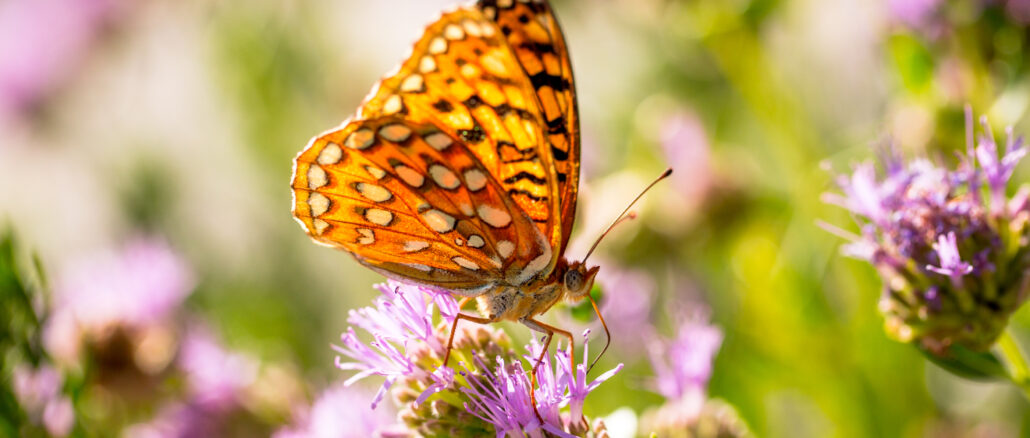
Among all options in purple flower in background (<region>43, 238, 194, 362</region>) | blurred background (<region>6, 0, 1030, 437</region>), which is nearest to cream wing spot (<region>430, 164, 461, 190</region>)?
blurred background (<region>6, 0, 1030, 437</region>)

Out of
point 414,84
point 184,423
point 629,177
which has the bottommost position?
point 184,423

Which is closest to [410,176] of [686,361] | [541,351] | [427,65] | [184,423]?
[427,65]

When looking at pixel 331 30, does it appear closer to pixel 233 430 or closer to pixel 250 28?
pixel 250 28

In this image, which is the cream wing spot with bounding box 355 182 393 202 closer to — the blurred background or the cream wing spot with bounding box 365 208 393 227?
the cream wing spot with bounding box 365 208 393 227

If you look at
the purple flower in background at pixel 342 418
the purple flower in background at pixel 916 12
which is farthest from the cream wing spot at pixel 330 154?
the purple flower in background at pixel 916 12

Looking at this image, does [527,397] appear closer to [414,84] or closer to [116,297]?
[414,84]

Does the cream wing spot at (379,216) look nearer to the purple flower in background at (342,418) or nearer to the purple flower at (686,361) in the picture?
the purple flower in background at (342,418)
